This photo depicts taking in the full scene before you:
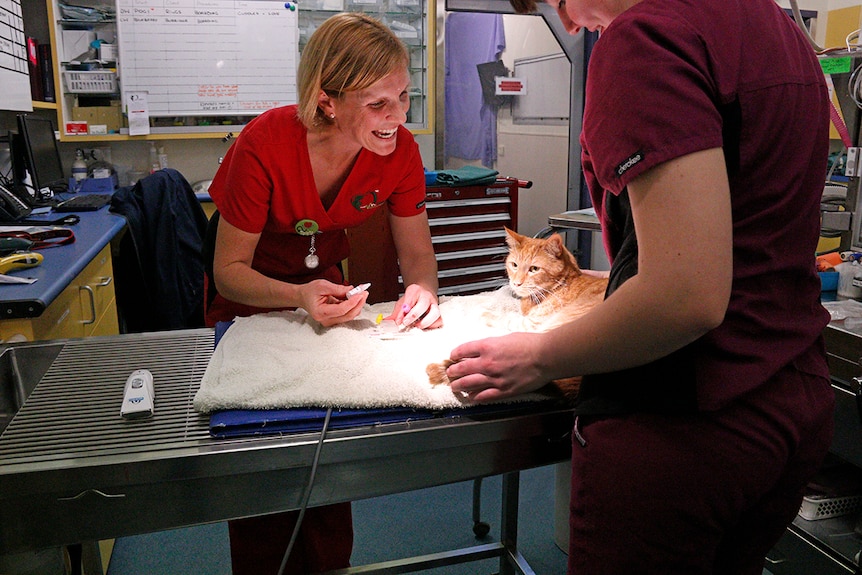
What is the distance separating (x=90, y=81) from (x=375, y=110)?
3.34m

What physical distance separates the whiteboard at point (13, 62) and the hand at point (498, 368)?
2.99 m

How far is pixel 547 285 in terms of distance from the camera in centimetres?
149

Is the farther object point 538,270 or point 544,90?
point 544,90

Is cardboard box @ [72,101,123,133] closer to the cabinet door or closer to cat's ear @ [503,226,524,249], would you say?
the cabinet door

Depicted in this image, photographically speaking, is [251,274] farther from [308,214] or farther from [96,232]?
[96,232]

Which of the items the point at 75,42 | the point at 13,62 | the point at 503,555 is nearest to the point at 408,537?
the point at 503,555

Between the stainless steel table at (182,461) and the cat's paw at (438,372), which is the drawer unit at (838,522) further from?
the cat's paw at (438,372)

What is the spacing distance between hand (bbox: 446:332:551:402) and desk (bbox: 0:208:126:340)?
3.89 feet

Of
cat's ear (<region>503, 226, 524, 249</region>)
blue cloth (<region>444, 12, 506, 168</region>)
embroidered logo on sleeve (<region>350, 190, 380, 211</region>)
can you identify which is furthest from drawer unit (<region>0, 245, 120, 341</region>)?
blue cloth (<region>444, 12, 506, 168</region>)

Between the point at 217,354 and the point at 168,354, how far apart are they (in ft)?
0.50

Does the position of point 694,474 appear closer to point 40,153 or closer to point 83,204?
point 83,204

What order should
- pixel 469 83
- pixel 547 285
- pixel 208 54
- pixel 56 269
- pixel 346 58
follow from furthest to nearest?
pixel 469 83, pixel 208 54, pixel 56 269, pixel 547 285, pixel 346 58

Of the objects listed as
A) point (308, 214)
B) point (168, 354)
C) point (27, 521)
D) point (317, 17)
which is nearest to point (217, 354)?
point (168, 354)

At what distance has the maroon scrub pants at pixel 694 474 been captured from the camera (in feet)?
2.48
